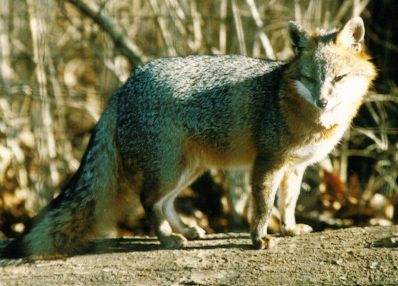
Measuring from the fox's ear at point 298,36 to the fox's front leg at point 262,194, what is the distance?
90cm

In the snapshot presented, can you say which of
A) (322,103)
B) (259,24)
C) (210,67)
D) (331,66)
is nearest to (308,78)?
(331,66)

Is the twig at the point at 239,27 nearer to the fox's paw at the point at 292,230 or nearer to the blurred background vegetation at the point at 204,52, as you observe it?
the blurred background vegetation at the point at 204,52

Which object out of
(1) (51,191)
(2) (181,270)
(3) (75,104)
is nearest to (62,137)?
(3) (75,104)

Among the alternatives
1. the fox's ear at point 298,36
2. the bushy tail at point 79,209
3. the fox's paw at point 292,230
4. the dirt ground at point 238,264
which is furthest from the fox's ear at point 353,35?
the bushy tail at point 79,209

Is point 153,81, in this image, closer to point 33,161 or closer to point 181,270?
point 181,270

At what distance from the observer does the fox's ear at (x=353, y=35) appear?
127 inches

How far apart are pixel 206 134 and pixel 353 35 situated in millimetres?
1361

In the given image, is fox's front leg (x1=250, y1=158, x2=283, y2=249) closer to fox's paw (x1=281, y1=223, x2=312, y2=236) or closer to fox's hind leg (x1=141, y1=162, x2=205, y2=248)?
fox's paw (x1=281, y1=223, x2=312, y2=236)

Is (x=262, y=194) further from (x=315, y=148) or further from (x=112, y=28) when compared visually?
(x=112, y=28)

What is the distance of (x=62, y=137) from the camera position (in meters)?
5.61

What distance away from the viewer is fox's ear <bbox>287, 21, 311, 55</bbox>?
3340mm

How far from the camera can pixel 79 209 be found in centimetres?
359

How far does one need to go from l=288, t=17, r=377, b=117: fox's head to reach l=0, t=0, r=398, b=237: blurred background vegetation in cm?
153

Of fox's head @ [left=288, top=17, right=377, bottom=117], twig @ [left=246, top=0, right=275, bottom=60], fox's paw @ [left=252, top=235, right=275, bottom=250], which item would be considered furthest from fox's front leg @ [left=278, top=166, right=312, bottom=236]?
twig @ [left=246, top=0, right=275, bottom=60]
